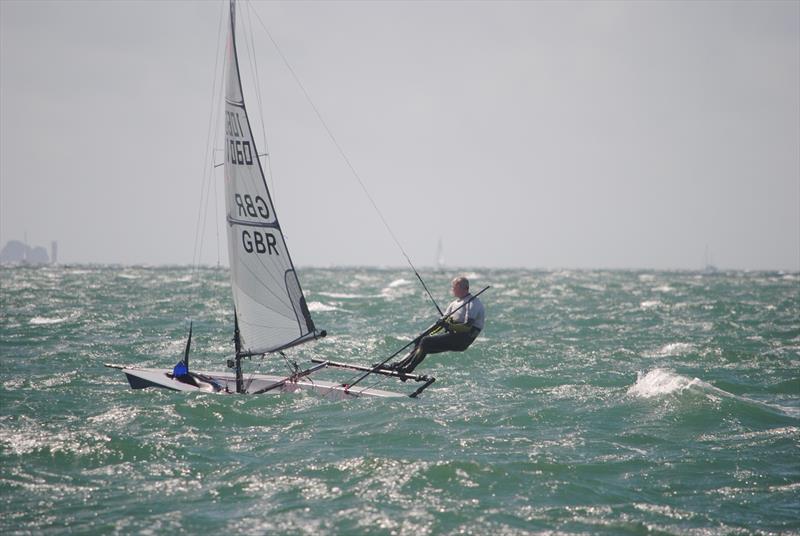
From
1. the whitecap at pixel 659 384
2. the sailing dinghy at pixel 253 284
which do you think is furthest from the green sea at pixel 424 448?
the sailing dinghy at pixel 253 284

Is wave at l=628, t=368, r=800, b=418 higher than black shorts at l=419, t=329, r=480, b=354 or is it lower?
lower

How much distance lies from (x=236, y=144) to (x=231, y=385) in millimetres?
4635

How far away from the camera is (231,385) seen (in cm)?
1478

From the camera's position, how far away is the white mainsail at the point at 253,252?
530 inches

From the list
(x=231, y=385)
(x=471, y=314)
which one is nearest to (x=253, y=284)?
(x=231, y=385)

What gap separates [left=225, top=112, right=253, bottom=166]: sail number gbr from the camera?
1345cm

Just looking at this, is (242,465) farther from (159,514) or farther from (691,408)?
(691,408)

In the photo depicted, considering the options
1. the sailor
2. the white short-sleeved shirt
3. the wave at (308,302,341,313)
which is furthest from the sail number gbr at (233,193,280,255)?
the wave at (308,302,341,313)

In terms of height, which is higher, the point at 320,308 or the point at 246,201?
the point at 246,201

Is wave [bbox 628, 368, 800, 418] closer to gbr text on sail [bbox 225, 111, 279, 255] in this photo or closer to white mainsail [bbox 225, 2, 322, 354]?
white mainsail [bbox 225, 2, 322, 354]

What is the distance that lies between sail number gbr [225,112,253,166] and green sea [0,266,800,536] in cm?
423

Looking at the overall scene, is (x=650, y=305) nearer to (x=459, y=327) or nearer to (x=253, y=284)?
(x=459, y=327)

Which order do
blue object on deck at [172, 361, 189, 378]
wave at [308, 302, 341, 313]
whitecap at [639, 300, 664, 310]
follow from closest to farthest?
blue object on deck at [172, 361, 189, 378]
wave at [308, 302, 341, 313]
whitecap at [639, 300, 664, 310]

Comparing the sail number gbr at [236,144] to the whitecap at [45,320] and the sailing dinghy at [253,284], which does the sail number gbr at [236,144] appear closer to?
the sailing dinghy at [253,284]
